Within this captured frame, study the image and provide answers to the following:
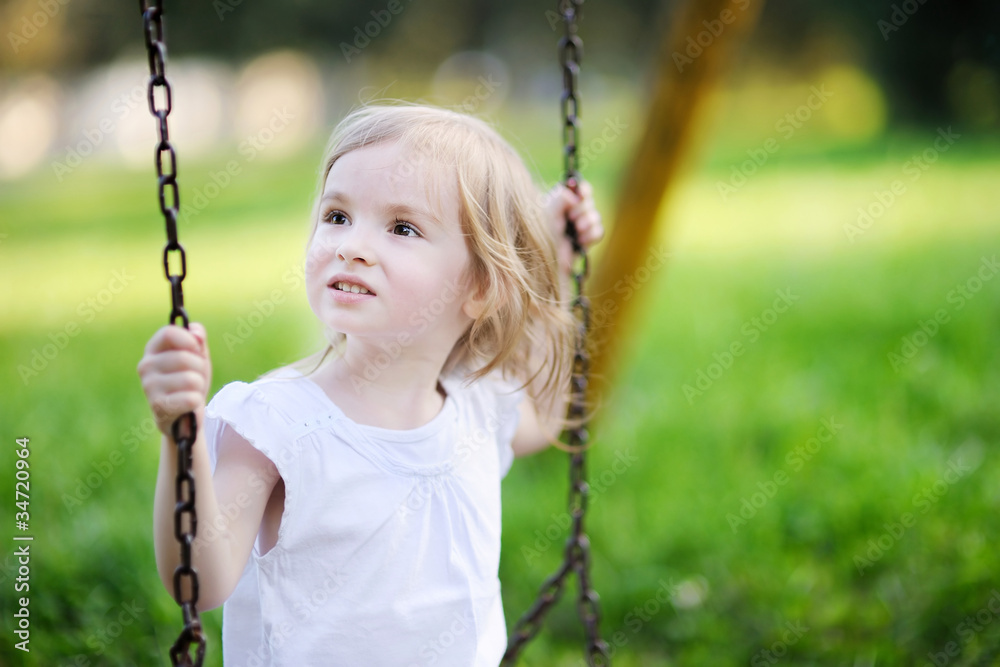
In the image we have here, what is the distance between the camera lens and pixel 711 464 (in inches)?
142

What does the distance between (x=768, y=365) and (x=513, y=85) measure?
56.9ft

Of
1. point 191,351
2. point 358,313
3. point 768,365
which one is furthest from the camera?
point 768,365

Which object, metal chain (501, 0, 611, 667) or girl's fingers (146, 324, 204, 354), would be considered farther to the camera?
metal chain (501, 0, 611, 667)

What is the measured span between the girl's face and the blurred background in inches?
19.4

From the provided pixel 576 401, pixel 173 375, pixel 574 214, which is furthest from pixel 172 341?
pixel 574 214

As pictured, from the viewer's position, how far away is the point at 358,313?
5.00ft

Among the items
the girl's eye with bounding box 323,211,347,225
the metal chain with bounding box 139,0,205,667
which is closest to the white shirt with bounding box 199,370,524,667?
the metal chain with bounding box 139,0,205,667

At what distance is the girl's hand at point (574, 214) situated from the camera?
2129 millimetres

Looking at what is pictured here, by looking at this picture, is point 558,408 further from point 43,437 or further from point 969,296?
point 969,296

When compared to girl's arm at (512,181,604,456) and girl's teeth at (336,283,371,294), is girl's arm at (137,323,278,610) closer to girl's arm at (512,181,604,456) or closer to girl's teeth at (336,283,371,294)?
girl's teeth at (336,283,371,294)

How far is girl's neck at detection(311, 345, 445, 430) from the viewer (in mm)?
1636

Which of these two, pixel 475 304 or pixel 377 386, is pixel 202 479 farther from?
pixel 475 304

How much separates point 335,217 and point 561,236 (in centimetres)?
71

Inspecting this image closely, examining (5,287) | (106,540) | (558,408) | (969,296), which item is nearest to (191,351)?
(558,408)
